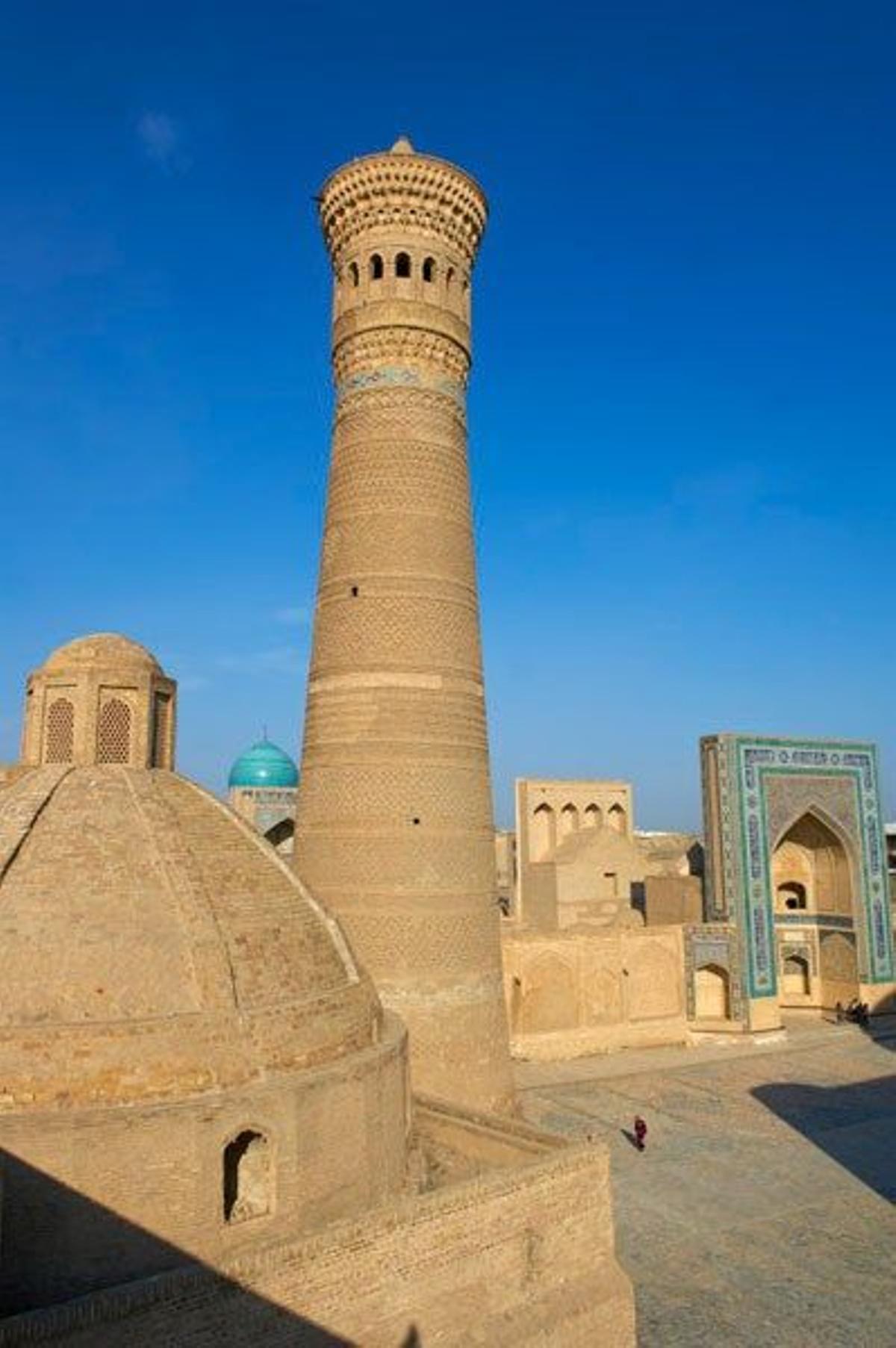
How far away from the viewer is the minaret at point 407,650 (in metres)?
12.9

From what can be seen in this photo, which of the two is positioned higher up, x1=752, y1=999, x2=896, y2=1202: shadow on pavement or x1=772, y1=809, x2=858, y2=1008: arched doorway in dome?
x1=772, y1=809, x2=858, y2=1008: arched doorway in dome

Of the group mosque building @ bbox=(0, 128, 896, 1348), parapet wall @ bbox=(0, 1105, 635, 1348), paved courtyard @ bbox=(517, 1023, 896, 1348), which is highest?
mosque building @ bbox=(0, 128, 896, 1348)

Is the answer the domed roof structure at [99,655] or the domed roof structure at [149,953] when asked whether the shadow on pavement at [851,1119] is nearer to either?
the domed roof structure at [149,953]

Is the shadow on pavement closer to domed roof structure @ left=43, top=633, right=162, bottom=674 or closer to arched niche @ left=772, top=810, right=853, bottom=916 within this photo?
arched niche @ left=772, top=810, right=853, bottom=916

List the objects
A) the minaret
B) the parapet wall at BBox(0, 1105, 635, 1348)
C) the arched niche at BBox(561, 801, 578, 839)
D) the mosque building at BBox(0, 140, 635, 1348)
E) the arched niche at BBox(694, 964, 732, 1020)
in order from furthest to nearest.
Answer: the arched niche at BBox(561, 801, 578, 839)
the arched niche at BBox(694, 964, 732, 1020)
the minaret
the mosque building at BBox(0, 140, 635, 1348)
the parapet wall at BBox(0, 1105, 635, 1348)

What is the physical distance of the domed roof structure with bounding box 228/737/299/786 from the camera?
37.0 meters

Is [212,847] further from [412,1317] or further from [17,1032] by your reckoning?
[412,1317]

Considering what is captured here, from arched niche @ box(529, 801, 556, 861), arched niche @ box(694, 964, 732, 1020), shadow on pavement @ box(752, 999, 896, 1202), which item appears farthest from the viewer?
arched niche @ box(529, 801, 556, 861)

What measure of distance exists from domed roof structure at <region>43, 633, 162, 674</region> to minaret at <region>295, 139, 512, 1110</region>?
13.0 feet

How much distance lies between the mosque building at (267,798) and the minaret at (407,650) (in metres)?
16.0

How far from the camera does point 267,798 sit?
3203cm

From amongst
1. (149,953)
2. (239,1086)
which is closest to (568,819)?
(239,1086)

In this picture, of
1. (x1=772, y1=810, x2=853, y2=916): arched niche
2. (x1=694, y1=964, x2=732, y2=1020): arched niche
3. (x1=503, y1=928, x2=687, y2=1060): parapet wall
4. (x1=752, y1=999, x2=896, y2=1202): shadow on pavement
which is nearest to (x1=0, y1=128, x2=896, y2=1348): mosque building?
(x1=752, y1=999, x2=896, y2=1202): shadow on pavement

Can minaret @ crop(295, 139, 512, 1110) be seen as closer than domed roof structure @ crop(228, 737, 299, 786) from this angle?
Yes
